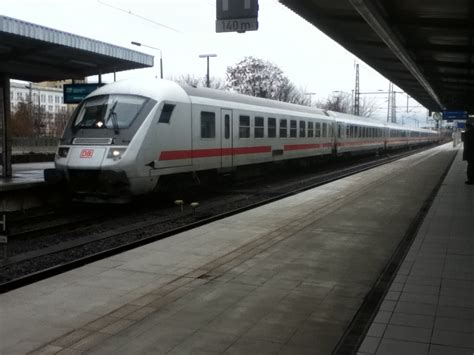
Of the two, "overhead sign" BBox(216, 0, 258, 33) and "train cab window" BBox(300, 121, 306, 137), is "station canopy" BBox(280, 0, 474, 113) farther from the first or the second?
"train cab window" BBox(300, 121, 306, 137)

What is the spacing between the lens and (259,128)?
61.4ft

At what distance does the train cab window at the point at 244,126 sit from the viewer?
17.0 meters

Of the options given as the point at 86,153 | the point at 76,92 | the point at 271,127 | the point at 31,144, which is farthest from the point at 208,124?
the point at 31,144

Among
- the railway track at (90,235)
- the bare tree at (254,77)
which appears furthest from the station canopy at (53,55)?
the bare tree at (254,77)

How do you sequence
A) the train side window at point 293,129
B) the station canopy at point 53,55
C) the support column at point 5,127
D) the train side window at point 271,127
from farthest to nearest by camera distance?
the train side window at point 293,129
the train side window at point 271,127
the support column at point 5,127
the station canopy at point 53,55

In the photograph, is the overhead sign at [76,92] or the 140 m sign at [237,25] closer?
the 140 m sign at [237,25]

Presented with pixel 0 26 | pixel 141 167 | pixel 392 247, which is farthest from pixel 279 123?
pixel 392 247

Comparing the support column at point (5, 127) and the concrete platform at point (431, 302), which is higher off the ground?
the support column at point (5, 127)

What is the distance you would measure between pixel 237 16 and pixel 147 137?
3549 mm

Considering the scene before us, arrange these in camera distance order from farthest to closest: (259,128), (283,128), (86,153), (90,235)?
(283,128) → (259,128) → (86,153) → (90,235)

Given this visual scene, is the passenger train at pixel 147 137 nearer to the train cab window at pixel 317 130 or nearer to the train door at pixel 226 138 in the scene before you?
the train door at pixel 226 138

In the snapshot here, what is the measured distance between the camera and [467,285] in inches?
235

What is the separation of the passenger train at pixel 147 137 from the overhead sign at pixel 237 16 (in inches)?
120

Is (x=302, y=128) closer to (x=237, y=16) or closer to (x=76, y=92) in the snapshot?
(x=76, y=92)
